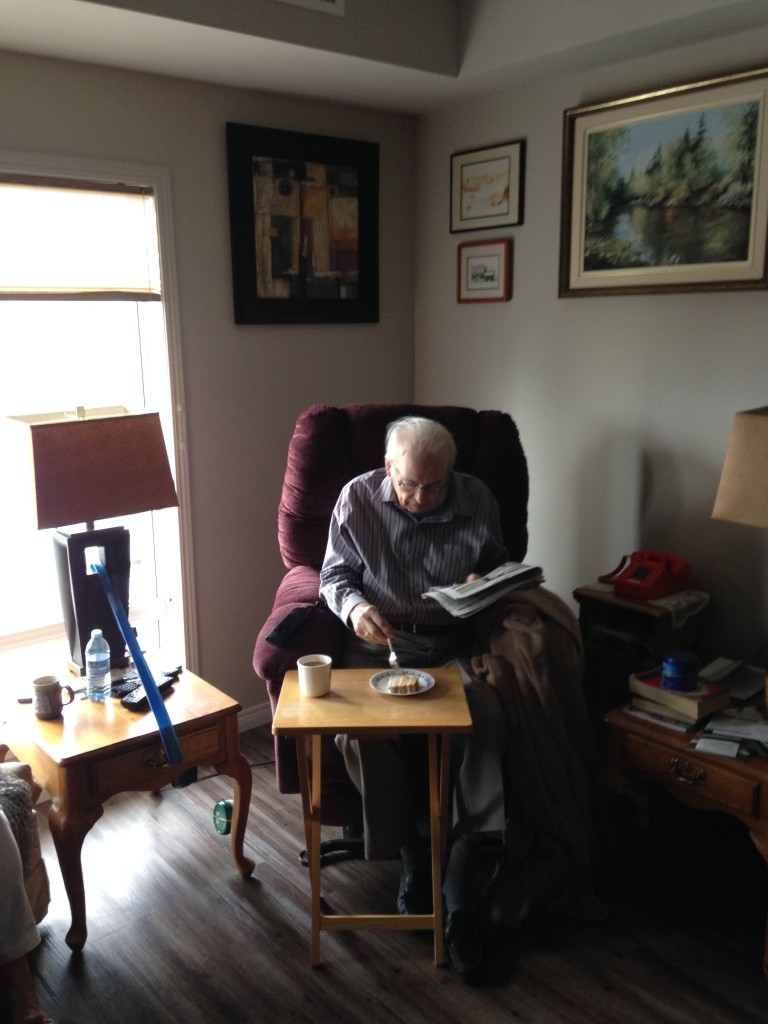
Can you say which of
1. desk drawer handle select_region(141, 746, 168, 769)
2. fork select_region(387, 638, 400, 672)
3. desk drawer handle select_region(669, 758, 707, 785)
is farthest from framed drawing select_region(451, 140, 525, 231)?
desk drawer handle select_region(141, 746, 168, 769)

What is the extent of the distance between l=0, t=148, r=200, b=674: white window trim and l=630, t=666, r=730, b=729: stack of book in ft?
4.94

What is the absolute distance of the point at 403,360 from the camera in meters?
→ 3.44

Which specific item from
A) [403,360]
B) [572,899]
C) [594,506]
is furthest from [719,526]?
[403,360]

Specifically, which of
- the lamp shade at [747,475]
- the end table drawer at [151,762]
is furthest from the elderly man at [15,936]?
the lamp shade at [747,475]

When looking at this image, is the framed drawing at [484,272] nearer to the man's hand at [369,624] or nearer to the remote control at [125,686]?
the man's hand at [369,624]

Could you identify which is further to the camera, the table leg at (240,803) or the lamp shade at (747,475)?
the table leg at (240,803)

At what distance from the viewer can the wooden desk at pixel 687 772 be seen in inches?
75.7

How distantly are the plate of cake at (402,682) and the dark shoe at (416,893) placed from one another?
54 centimetres

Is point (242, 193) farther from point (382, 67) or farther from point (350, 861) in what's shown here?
point (350, 861)

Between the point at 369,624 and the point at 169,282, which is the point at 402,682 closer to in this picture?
the point at 369,624

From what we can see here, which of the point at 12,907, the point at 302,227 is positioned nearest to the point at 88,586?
the point at 12,907

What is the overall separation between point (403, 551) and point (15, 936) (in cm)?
125

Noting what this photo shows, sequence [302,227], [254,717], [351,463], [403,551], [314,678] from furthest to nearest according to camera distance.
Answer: [254,717] < [302,227] < [351,463] < [403,551] < [314,678]

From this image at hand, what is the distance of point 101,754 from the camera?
1.96m
